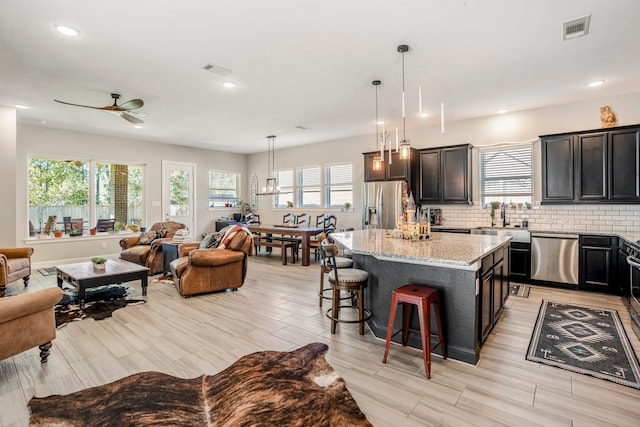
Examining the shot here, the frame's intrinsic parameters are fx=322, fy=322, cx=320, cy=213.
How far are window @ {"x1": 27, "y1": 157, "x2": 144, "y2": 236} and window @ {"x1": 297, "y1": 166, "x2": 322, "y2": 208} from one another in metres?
4.21

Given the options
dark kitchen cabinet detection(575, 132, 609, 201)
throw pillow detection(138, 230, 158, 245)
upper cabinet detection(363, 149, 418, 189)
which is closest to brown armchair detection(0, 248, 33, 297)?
throw pillow detection(138, 230, 158, 245)

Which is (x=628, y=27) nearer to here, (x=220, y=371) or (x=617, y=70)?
(x=617, y=70)

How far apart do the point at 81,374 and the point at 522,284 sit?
19.5ft

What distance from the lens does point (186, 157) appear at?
30.3 feet

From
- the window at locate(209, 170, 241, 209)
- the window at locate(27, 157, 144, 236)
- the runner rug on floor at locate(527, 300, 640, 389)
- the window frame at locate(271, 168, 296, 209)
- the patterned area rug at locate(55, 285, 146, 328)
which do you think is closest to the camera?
the runner rug on floor at locate(527, 300, 640, 389)

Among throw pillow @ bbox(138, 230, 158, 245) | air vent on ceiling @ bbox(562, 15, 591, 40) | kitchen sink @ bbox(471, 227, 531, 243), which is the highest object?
air vent on ceiling @ bbox(562, 15, 591, 40)

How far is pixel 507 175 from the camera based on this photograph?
596cm

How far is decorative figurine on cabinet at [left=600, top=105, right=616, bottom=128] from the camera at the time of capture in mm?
4887

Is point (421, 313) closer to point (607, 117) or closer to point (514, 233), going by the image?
point (514, 233)

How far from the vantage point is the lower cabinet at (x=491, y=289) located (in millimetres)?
2826

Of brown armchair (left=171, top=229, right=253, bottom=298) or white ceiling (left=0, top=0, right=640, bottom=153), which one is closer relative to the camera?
white ceiling (left=0, top=0, right=640, bottom=153)

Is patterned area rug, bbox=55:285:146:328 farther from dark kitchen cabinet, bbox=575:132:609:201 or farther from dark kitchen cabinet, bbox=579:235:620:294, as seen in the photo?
dark kitchen cabinet, bbox=575:132:609:201

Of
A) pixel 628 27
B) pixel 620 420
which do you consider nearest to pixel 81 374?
pixel 620 420

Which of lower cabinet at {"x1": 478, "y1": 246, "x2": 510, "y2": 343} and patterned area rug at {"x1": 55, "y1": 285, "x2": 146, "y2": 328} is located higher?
lower cabinet at {"x1": 478, "y1": 246, "x2": 510, "y2": 343}
